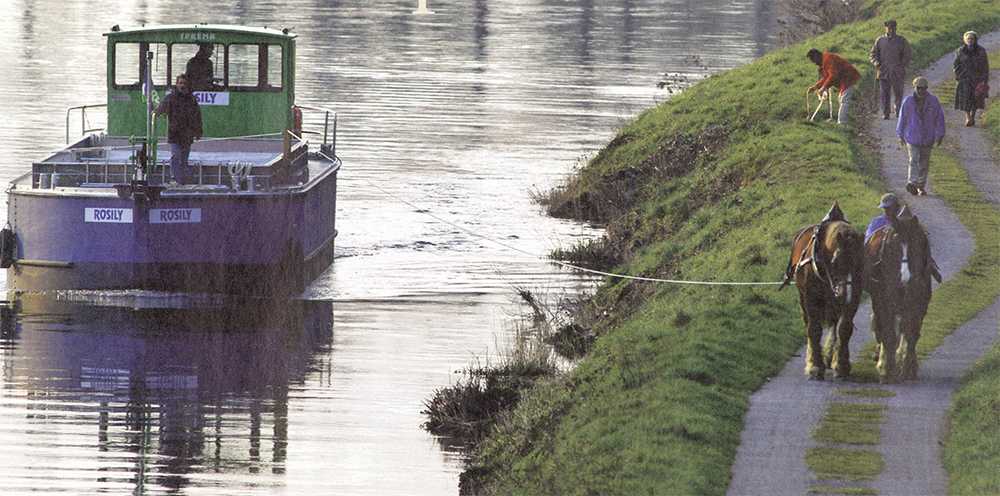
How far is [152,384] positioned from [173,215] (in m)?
3.89

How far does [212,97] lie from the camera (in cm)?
2433

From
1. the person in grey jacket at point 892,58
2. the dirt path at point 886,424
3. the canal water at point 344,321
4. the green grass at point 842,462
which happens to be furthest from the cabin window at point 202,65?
the green grass at point 842,462

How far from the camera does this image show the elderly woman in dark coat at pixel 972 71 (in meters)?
28.1

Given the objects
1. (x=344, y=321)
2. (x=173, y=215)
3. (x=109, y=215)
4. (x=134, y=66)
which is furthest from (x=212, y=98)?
(x=344, y=321)

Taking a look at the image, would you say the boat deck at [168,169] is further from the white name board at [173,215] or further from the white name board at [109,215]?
the white name board at [109,215]

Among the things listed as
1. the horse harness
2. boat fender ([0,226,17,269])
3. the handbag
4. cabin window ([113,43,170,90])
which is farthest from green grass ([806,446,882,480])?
the handbag

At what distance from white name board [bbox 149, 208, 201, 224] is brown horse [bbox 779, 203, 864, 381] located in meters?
10.4

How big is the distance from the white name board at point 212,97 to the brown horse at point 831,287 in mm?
13310

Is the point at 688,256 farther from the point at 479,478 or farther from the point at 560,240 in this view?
the point at 479,478

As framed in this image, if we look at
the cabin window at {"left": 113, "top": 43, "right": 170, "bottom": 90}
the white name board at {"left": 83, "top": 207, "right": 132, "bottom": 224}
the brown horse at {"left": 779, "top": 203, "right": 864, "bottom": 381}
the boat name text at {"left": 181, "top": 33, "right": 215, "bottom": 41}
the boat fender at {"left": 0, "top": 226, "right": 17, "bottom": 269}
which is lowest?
the boat fender at {"left": 0, "top": 226, "right": 17, "bottom": 269}

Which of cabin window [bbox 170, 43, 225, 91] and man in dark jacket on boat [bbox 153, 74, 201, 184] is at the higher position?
cabin window [bbox 170, 43, 225, 91]

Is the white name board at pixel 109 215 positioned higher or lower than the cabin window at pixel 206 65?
lower

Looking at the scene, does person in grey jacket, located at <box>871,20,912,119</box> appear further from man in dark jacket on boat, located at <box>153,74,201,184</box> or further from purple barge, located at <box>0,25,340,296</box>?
man in dark jacket on boat, located at <box>153,74,201,184</box>

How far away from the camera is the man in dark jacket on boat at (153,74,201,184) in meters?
21.2
